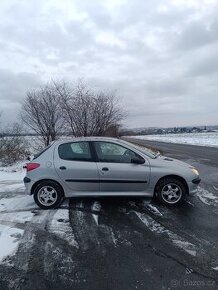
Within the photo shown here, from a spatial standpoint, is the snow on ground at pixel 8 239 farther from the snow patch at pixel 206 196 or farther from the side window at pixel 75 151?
the snow patch at pixel 206 196

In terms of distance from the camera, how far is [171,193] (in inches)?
283

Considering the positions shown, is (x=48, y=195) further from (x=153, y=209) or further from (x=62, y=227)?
(x=153, y=209)

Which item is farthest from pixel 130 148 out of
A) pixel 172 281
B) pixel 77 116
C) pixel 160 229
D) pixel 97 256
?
pixel 77 116

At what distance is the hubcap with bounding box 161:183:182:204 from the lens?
717cm

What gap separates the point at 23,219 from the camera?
6.40 m

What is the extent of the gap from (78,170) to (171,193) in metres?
2.16

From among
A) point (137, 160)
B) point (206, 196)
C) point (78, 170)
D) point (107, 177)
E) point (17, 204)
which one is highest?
point (137, 160)

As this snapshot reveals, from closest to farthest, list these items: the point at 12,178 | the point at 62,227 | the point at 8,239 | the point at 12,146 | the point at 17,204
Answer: the point at 8,239, the point at 62,227, the point at 17,204, the point at 12,178, the point at 12,146

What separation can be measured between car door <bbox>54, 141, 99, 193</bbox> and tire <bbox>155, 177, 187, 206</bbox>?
1.44 m

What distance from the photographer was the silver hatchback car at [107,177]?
23.5 feet

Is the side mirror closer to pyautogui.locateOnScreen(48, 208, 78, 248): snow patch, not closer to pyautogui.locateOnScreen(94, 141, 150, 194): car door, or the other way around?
pyautogui.locateOnScreen(94, 141, 150, 194): car door

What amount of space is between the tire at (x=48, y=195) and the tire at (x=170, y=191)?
2.26m

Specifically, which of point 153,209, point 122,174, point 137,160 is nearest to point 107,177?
point 122,174

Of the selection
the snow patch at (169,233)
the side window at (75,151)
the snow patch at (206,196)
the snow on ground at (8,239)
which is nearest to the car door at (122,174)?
the side window at (75,151)
